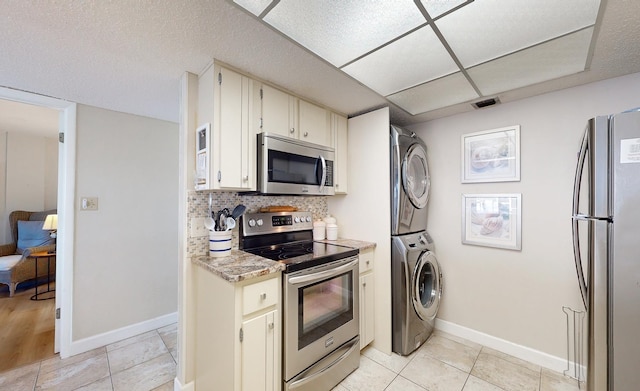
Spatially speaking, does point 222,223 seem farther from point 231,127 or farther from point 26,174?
point 26,174

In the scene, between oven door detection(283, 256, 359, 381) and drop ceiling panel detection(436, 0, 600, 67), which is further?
oven door detection(283, 256, 359, 381)

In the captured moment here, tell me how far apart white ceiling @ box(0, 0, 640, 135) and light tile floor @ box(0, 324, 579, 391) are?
2.17 metres

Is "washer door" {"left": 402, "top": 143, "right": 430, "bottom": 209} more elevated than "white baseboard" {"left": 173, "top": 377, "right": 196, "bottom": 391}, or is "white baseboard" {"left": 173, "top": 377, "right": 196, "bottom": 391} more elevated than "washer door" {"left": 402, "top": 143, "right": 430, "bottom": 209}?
"washer door" {"left": 402, "top": 143, "right": 430, "bottom": 209}

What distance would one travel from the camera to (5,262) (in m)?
3.31

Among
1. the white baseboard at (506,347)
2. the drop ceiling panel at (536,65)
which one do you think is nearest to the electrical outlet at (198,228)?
the drop ceiling panel at (536,65)

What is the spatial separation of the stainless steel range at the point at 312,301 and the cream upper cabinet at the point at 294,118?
0.71 m

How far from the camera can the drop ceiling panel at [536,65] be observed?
1407 millimetres

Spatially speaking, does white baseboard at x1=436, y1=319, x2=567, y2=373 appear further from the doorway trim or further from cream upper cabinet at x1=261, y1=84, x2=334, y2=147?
the doorway trim

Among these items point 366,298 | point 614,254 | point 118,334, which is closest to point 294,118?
point 366,298

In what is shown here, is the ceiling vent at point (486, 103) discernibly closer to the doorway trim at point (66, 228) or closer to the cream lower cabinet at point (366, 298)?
the cream lower cabinet at point (366, 298)

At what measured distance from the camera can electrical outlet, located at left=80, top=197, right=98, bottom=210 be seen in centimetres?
222

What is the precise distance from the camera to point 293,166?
6.49 ft

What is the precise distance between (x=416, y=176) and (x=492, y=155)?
67 centimetres

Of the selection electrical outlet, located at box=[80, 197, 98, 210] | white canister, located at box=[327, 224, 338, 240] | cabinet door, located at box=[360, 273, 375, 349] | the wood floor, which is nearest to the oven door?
cabinet door, located at box=[360, 273, 375, 349]
